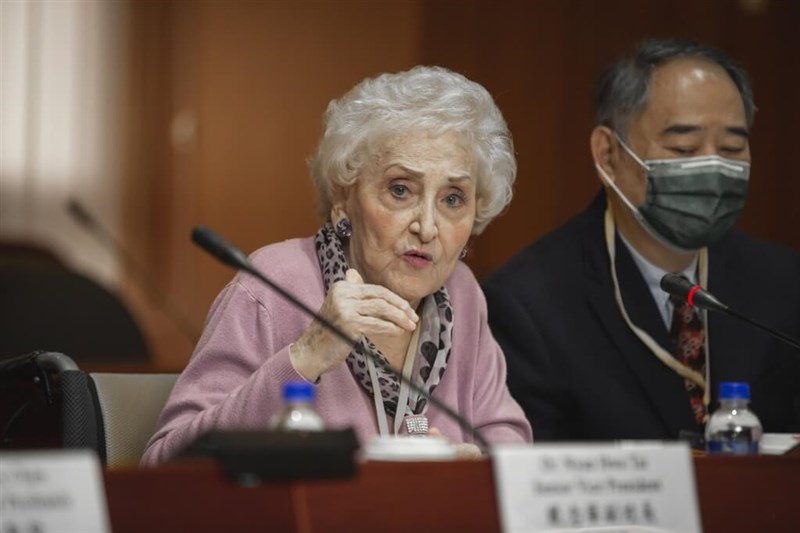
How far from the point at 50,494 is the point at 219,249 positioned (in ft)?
1.71

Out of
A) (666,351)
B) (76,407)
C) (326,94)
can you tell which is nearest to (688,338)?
(666,351)

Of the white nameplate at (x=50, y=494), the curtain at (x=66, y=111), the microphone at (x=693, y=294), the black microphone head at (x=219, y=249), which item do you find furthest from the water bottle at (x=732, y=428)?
the curtain at (x=66, y=111)

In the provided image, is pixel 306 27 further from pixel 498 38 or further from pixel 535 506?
pixel 535 506

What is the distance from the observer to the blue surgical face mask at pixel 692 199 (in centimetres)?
273

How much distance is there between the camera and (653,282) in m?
2.75

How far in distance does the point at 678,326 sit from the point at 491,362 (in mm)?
625

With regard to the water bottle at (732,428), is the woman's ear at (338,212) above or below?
above

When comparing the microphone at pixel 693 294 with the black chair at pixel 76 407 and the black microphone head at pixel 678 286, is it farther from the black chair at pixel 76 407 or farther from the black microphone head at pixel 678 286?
the black chair at pixel 76 407

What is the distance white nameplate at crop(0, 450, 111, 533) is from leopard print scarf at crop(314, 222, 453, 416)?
93 centimetres

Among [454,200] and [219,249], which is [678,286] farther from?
[219,249]

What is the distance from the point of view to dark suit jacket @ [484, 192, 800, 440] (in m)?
2.53

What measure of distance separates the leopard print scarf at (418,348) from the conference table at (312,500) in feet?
2.56

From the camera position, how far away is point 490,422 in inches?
84.7

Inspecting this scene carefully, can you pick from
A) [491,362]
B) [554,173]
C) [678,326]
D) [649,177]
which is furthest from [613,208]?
[554,173]
